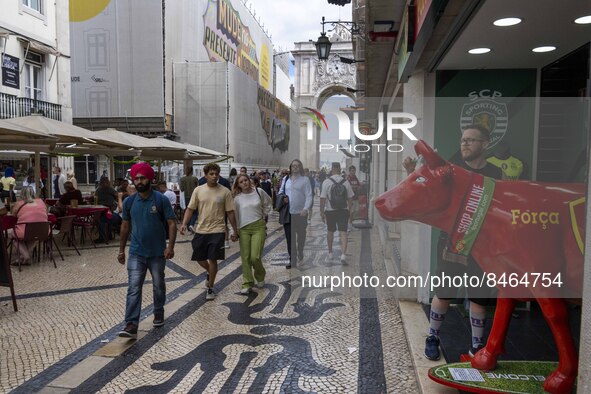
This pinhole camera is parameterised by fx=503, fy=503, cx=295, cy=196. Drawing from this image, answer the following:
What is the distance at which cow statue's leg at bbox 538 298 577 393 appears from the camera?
3.11 m

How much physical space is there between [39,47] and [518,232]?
820 inches

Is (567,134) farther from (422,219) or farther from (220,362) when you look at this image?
(220,362)

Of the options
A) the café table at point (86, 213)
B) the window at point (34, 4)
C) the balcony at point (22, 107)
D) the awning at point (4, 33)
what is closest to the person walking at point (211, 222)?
the café table at point (86, 213)

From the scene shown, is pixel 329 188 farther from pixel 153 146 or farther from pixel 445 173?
pixel 153 146

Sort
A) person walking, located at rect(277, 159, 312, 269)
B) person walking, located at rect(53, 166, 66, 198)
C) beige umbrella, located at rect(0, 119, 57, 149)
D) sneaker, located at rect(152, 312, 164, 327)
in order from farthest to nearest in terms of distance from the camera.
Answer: person walking, located at rect(53, 166, 66, 198), person walking, located at rect(277, 159, 312, 269), beige umbrella, located at rect(0, 119, 57, 149), sneaker, located at rect(152, 312, 164, 327)

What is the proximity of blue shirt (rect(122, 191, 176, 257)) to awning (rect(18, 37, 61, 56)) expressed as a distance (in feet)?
55.6

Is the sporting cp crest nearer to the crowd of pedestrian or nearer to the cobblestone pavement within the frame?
the crowd of pedestrian

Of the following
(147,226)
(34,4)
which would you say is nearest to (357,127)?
(147,226)

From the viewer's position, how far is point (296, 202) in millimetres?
8289

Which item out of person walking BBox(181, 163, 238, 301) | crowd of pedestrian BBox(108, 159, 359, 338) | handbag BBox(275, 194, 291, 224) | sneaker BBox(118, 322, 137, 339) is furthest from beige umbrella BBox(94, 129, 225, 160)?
sneaker BBox(118, 322, 137, 339)

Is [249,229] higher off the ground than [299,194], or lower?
lower

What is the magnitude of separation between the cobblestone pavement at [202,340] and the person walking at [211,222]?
1.73 feet

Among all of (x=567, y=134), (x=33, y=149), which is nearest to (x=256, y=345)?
(x=567, y=134)

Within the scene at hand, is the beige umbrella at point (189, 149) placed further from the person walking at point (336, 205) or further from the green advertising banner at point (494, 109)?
the green advertising banner at point (494, 109)
